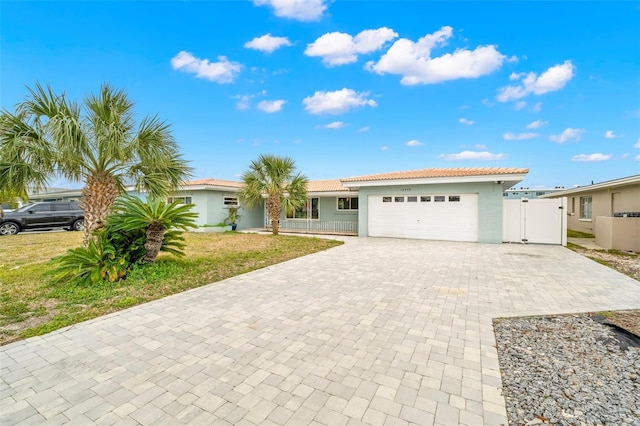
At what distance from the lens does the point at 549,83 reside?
1523 cm

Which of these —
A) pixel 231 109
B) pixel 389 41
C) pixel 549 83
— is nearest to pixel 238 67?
pixel 231 109

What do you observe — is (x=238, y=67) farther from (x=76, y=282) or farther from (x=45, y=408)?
A: (x=45, y=408)

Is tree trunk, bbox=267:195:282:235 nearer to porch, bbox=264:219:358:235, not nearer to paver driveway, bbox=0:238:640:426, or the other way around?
porch, bbox=264:219:358:235

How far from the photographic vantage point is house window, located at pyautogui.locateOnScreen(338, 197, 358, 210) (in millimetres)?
18156

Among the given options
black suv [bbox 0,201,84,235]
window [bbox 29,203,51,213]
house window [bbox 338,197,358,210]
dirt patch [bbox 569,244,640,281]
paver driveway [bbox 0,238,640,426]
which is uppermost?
house window [bbox 338,197,358,210]

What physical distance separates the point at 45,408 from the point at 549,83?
2128 cm

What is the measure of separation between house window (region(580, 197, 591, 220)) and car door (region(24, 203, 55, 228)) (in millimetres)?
33754

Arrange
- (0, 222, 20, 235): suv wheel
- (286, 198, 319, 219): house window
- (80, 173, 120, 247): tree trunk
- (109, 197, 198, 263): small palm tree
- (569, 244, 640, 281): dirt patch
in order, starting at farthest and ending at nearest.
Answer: (286, 198, 319, 219): house window < (0, 222, 20, 235): suv wheel < (569, 244, 640, 281): dirt patch < (80, 173, 120, 247): tree trunk < (109, 197, 198, 263): small palm tree

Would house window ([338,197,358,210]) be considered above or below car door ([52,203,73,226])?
above

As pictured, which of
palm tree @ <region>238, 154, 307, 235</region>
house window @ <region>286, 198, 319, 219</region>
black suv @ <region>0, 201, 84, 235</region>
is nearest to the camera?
palm tree @ <region>238, 154, 307, 235</region>

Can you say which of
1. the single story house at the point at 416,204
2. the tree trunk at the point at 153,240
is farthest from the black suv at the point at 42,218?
the tree trunk at the point at 153,240

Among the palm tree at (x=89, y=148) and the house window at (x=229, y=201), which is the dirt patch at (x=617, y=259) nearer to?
the palm tree at (x=89, y=148)

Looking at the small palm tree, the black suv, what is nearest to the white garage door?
the small palm tree

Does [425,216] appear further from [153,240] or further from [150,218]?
[150,218]
